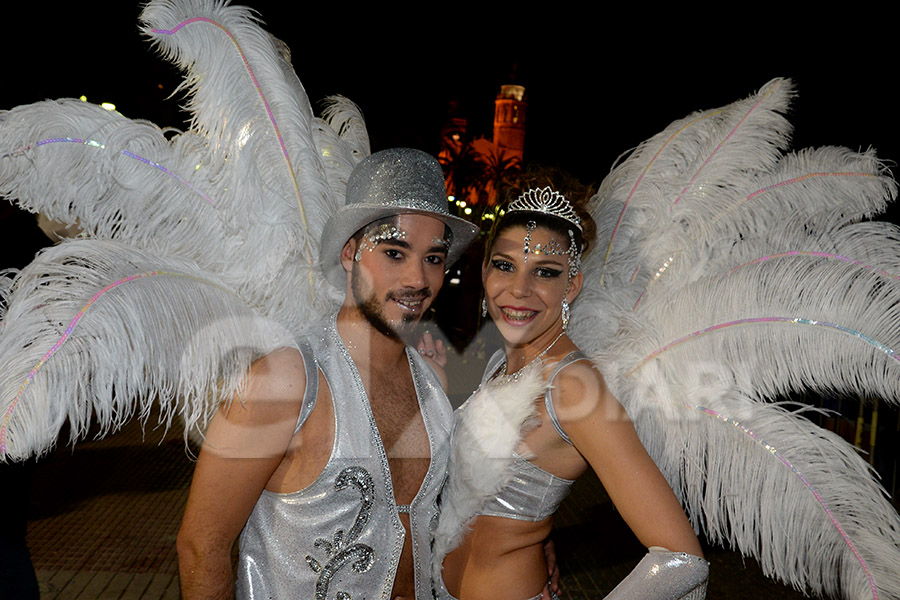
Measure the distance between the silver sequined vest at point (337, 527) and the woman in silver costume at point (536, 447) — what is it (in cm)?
23

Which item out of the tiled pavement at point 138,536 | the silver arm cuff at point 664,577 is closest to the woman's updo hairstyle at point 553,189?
the silver arm cuff at point 664,577

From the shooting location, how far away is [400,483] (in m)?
1.88

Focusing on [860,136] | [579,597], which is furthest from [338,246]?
[860,136]

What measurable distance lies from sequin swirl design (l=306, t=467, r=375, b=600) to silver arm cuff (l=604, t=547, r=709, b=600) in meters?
0.67

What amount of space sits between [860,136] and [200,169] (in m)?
8.10

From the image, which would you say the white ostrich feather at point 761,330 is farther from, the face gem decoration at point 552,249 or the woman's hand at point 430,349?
the woman's hand at point 430,349

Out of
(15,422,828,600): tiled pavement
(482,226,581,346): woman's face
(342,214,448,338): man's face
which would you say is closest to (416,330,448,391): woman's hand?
(482,226,581,346): woman's face

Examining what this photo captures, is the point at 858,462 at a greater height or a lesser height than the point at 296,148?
lesser

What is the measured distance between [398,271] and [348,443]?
0.53 meters

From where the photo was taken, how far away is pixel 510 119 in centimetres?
4166

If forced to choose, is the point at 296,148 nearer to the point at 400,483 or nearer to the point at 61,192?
the point at 61,192

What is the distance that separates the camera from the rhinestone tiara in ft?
6.97

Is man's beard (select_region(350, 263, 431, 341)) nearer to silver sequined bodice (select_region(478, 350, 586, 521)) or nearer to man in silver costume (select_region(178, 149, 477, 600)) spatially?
man in silver costume (select_region(178, 149, 477, 600))

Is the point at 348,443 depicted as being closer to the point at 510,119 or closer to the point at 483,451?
the point at 483,451
